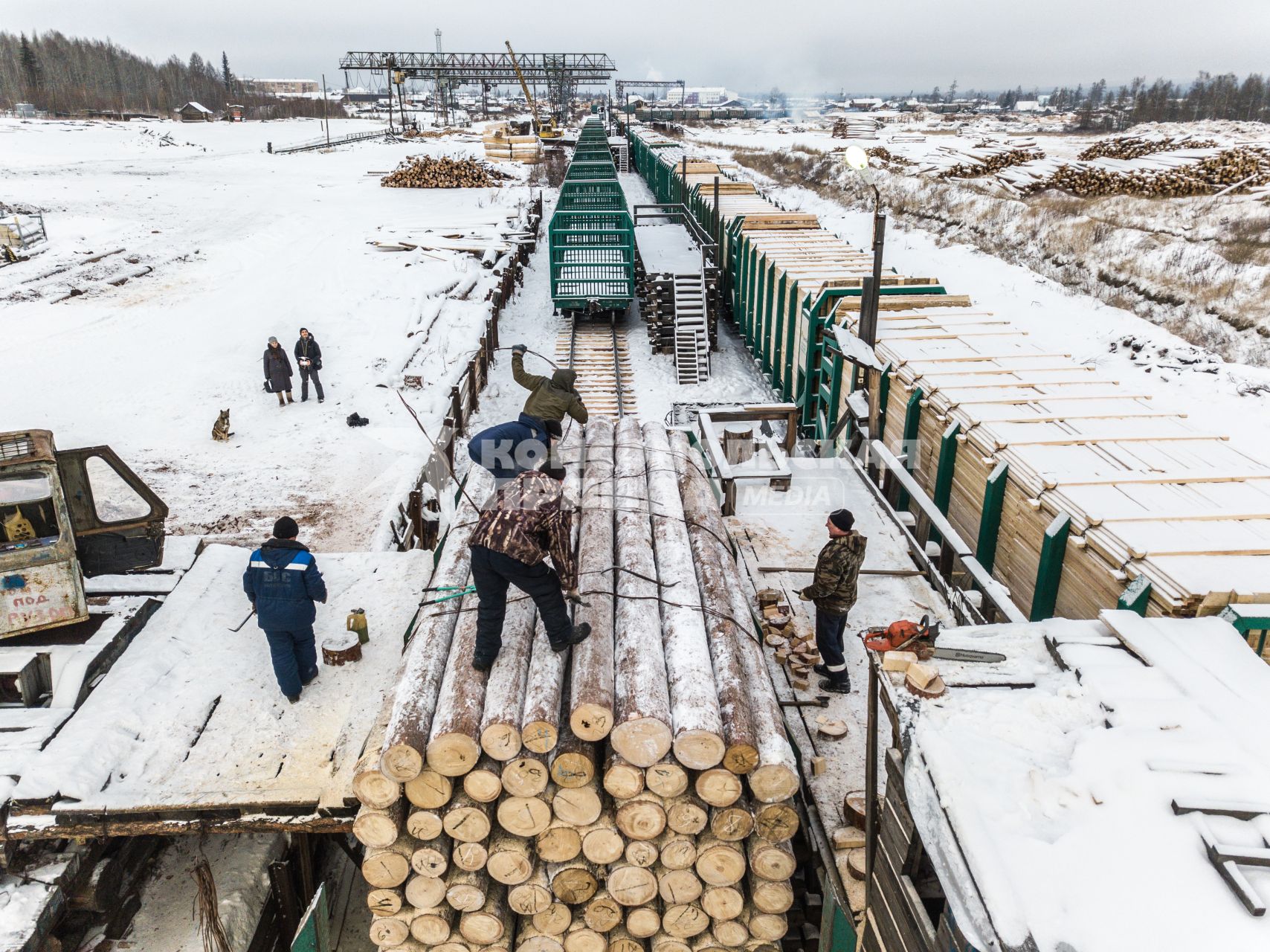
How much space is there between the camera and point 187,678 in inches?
270

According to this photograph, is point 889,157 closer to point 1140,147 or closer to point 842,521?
point 1140,147

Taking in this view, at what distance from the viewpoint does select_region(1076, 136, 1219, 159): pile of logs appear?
3244cm

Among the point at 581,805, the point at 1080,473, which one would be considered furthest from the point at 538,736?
the point at 1080,473

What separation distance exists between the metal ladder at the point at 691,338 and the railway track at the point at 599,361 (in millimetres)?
1185

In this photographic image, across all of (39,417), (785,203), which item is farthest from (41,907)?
(785,203)

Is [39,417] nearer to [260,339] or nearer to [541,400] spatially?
[260,339]

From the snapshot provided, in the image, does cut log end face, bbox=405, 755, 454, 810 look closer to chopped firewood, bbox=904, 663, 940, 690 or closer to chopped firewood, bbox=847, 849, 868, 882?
chopped firewood, bbox=847, 849, 868, 882

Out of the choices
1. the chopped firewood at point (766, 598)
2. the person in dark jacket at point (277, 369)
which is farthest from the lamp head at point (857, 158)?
the person in dark jacket at point (277, 369)

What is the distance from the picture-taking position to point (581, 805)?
15.0 ft

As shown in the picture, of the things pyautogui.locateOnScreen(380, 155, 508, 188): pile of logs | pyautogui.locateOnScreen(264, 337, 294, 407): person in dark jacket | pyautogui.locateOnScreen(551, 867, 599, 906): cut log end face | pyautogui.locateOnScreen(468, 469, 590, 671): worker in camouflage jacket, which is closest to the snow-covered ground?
pyautogui.locateOnScreen(468, 469, 590, 671): worker in camouflage jacket

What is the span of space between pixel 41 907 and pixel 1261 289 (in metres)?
24.0

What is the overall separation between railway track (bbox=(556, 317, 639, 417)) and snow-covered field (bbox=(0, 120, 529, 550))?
2246mm

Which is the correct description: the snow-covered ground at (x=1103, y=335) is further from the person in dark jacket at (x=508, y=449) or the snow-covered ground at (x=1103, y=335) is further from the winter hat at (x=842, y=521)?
the person in dark jacket at (x=508, y=449)

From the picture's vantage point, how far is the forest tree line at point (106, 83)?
→ 86.6 meters
